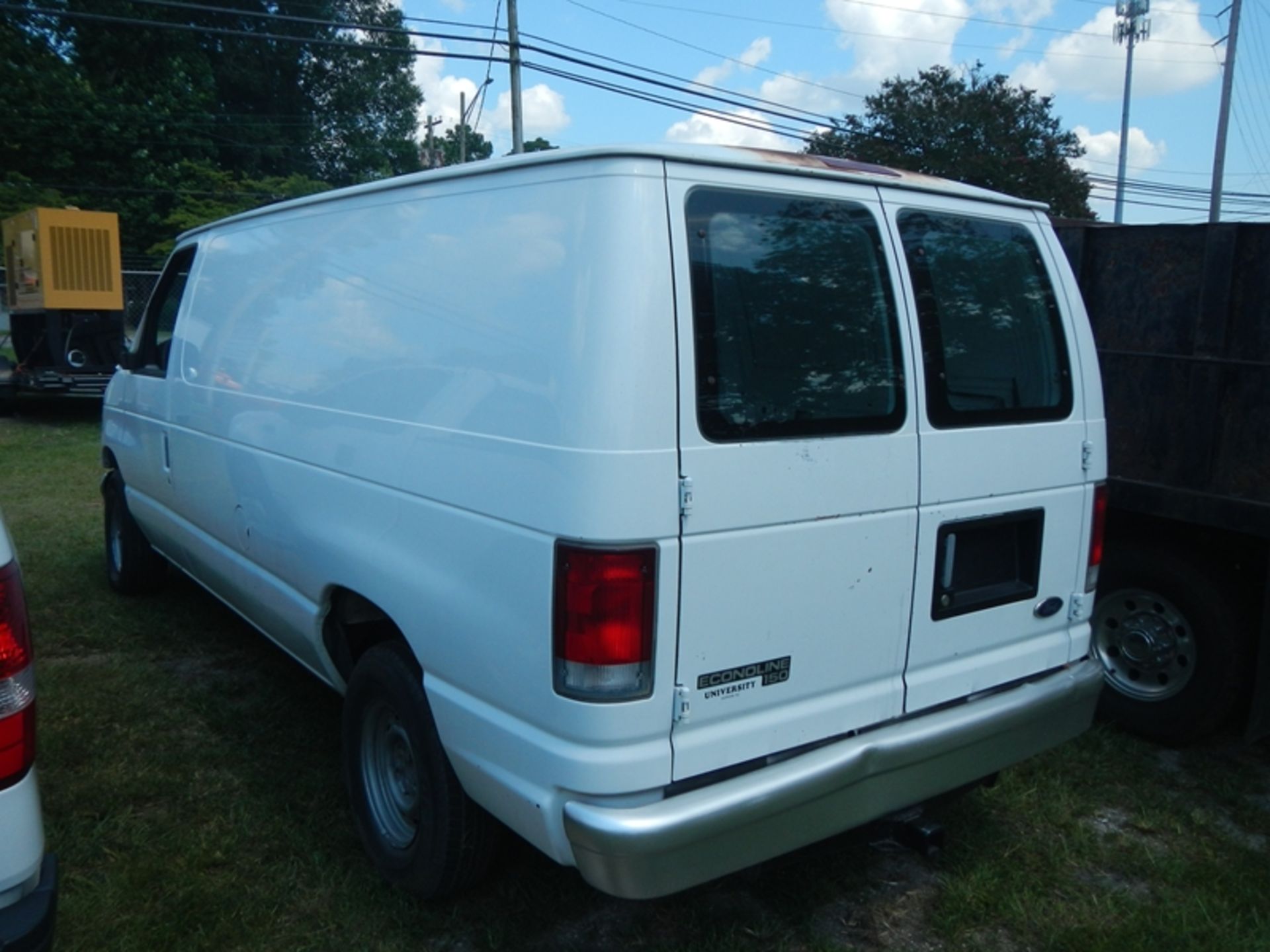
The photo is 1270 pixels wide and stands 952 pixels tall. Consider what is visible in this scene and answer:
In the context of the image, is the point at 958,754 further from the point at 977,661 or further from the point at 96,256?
the point at 96,256

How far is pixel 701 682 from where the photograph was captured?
2.48m

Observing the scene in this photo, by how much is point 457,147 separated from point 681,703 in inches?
2086

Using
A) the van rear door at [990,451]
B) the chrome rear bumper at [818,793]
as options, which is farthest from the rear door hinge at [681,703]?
the van rear door at [990,451]

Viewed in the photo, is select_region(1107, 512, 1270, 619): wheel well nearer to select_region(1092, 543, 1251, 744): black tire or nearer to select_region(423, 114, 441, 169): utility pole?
select_region(1092, 543, 1251, 744): black tire

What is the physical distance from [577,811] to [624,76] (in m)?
19.9

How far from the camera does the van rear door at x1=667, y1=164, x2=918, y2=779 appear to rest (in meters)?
2.46

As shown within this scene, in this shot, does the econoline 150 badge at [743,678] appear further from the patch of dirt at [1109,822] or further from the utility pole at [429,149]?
the utility pole at [429,149]

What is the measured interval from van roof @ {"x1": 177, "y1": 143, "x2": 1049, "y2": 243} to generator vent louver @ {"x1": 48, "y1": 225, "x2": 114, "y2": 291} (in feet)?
45.3

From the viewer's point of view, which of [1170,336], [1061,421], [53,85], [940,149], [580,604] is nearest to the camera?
[580,604]

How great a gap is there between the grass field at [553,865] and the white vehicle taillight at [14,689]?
3.46 ft

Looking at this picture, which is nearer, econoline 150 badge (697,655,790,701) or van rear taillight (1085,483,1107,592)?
econoline 150 badge (697,655,790,701)

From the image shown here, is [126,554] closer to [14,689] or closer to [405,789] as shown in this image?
[405,789]

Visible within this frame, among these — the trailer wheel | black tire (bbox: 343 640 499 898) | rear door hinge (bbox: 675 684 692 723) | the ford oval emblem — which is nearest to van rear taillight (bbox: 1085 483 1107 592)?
the ford oval emblem

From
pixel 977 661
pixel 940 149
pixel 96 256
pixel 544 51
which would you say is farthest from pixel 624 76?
pixel 977 661
